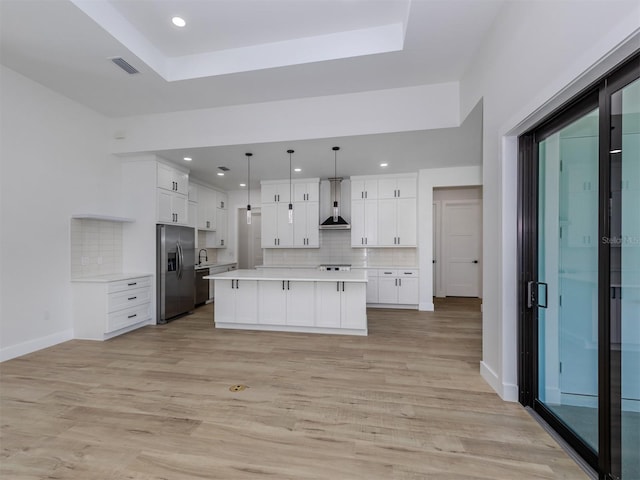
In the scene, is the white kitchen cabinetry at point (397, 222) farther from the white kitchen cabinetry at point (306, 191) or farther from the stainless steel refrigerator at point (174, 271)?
the stainless steel refrigerator at point (174, 271)

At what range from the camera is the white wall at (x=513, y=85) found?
1.35m

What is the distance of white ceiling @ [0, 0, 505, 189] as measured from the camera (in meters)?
2.48

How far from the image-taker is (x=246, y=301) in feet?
14.3

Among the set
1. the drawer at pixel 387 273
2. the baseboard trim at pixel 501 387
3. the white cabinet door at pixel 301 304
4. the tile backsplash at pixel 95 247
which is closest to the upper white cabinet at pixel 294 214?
the drawer at pixel 387 273

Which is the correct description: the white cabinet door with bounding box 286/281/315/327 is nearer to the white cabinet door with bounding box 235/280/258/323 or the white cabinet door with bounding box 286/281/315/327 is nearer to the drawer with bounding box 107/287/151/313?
the white cabinet door with bounding box 235/280/258/323

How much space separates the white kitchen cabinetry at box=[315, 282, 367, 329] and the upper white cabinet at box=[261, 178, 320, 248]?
217 centimetres

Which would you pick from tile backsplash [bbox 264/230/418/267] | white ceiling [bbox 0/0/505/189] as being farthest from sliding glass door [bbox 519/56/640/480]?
tile backsplash [bbox 264/230/418/267]

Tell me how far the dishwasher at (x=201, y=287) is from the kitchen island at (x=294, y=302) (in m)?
1.66

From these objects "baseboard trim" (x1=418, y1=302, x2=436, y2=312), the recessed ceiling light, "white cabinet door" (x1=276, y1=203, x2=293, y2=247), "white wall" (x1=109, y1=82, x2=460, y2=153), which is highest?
the recessed ceiling light

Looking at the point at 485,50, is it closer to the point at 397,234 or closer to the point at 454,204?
the point at 397,234

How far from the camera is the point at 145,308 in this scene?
4.56m

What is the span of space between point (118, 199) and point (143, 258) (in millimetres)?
1094

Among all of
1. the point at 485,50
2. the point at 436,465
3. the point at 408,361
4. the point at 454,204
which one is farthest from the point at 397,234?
the point at 436,465

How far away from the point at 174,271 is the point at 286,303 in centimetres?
223
